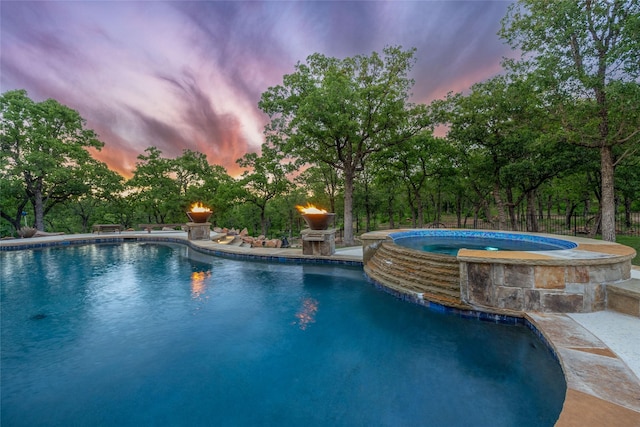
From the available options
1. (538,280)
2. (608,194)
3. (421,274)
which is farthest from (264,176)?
(608,194)

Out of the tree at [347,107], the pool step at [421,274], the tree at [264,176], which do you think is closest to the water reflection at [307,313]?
the pool step at [421,274]

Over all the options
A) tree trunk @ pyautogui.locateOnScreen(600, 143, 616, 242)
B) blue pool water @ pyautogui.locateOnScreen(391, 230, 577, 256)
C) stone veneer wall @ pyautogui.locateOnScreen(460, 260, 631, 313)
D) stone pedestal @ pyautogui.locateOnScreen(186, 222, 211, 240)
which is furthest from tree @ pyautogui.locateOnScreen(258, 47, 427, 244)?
stone veneer wall @ pyautogui.locateOnScreen(460, 260, 631, 313)

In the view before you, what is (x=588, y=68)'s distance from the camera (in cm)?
878

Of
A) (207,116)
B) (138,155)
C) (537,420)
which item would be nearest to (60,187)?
(138,155)

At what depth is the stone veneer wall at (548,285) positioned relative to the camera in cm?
444

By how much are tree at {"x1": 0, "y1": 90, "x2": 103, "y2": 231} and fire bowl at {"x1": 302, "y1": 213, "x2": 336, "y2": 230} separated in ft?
64.6

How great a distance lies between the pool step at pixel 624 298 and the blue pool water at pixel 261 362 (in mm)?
1682

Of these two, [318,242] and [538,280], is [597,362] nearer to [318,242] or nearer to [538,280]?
[538,280]

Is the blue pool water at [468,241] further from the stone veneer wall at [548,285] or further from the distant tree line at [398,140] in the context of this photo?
the stone veneer wall at [548,285]

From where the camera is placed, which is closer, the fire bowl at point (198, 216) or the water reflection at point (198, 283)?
the water reflection at point (198, 283)

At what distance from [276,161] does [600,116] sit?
16.4 meters

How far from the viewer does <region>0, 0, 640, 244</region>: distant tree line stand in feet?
28.8

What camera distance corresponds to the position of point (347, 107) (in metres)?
11.2

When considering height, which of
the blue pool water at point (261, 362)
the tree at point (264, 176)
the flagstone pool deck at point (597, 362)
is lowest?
the blue pool water at point (261, 362)
